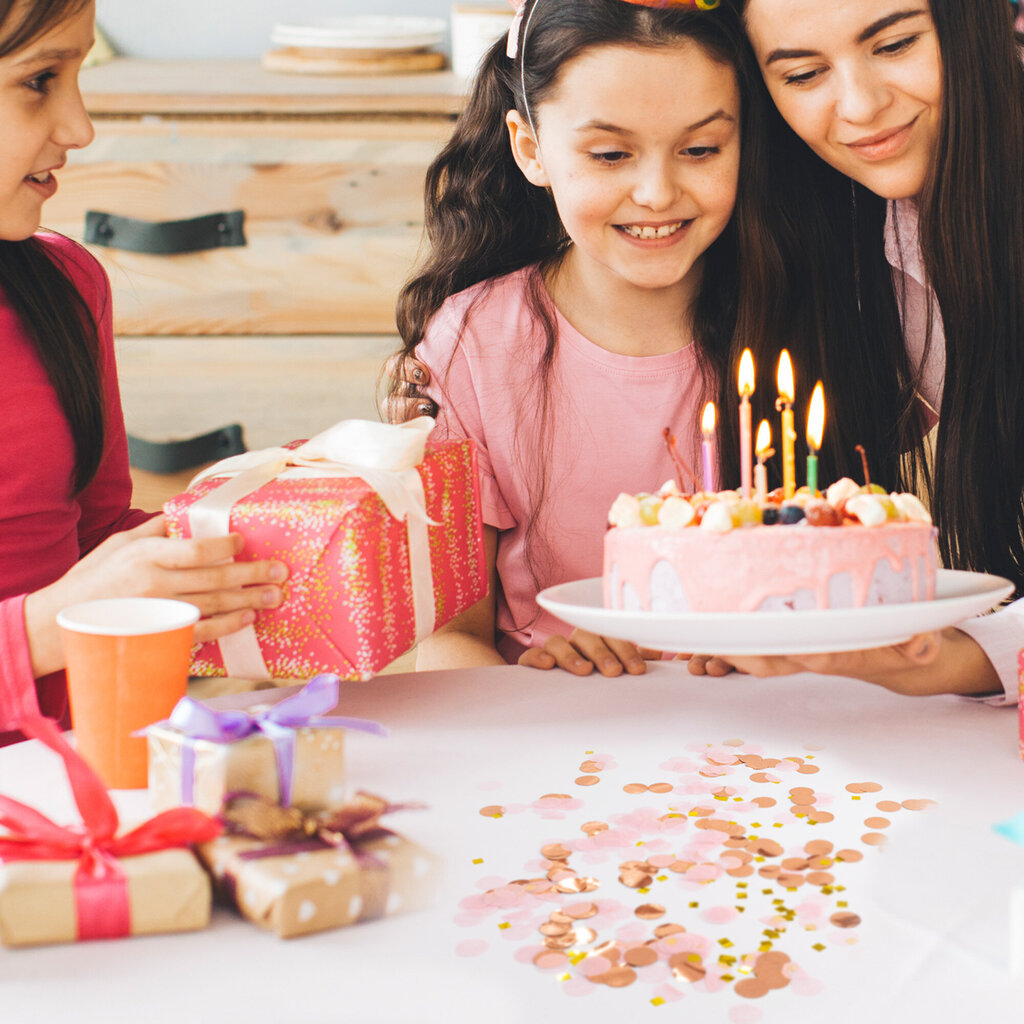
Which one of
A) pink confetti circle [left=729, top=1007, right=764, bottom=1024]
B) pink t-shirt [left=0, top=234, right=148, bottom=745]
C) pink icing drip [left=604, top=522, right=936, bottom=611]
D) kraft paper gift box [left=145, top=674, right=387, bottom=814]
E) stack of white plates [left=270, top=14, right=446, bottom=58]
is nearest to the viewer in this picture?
pink confetti circle [left=729, top=1007, right=764, bottom=1024]

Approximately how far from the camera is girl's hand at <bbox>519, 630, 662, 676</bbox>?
1153mm

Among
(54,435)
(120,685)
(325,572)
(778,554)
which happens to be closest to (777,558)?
(778,554)

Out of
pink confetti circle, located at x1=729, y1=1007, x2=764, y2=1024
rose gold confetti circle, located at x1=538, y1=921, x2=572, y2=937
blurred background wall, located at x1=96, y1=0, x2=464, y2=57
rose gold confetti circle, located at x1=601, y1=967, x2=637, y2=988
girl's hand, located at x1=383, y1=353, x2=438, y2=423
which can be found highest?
blurred background wall, located at x1=96, y1=0, x2=464, y2=57

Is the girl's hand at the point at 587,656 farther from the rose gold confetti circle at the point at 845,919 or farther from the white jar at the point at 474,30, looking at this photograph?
the white jar at the point at 474,30

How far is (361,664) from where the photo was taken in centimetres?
103

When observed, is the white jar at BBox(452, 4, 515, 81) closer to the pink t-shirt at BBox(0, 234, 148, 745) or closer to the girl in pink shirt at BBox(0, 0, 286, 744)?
the girl in pink shirt at BBox(0, 0, 286, 744)

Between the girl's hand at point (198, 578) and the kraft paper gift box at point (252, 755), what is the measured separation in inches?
8.0

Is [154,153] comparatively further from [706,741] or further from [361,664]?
[706,741]

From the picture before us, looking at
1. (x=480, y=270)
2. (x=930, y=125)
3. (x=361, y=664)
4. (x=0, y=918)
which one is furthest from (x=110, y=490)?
(x=930, y=125)

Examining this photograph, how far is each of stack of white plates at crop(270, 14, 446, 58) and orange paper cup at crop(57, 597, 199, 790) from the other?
2130 mm

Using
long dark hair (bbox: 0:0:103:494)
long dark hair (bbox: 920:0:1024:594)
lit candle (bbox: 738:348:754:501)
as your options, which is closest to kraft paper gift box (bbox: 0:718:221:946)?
lit candle (bbox: 738:348:754:501)

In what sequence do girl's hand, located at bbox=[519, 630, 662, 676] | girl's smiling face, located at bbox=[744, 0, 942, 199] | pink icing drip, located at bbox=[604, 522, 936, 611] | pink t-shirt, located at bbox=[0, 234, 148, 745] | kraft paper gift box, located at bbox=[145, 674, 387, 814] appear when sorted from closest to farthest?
kraft paper gift box, located at bbox=[145, 674, 387, 814], pink icing drip, located at bbox=[604, 522, 936, 611], girl's hand, located at bbox=[519, 630, 662, 676], girl's smiling face, located at bbox=[744, 0, 942, 199], pink t-shirt, located at bbox=[0, 234, 148, 745]

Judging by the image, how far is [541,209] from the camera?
Result: 1741 mm

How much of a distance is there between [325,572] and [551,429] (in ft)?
2.23
